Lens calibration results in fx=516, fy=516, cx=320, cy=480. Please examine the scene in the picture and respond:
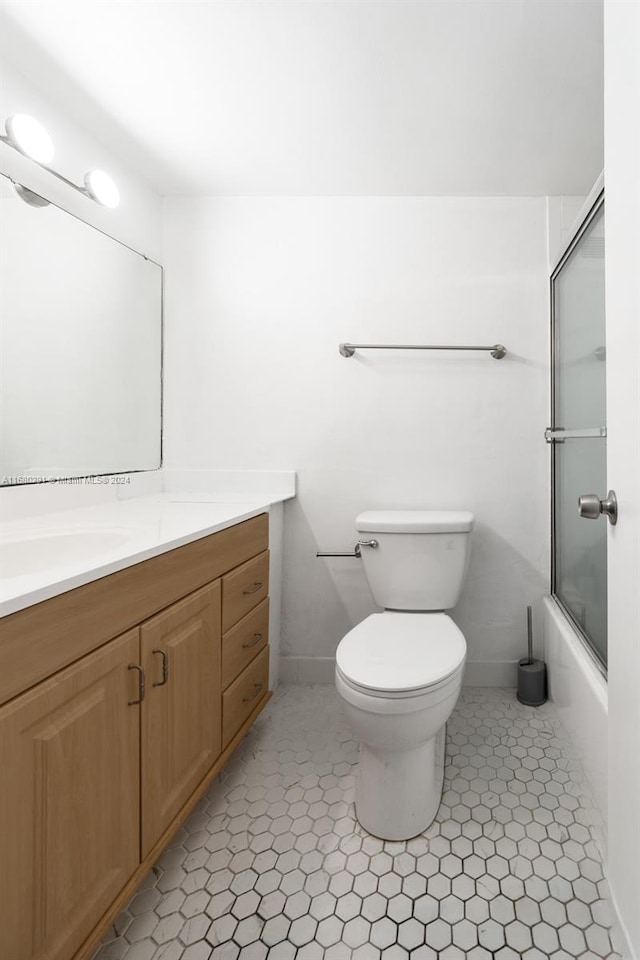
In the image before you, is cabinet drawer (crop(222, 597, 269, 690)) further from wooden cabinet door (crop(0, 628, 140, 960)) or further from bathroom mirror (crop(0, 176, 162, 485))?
bathroom mirror (crop(0, 176, 162, 485))

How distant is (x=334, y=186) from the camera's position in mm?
2061

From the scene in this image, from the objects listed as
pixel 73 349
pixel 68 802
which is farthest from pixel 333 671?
pixel 73 349

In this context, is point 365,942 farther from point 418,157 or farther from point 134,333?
point 418,157

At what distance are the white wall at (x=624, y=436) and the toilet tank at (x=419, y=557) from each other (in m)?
0.87

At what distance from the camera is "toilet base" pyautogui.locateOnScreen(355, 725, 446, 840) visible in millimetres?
1317

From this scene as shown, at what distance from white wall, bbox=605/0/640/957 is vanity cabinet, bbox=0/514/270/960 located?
3.02ft

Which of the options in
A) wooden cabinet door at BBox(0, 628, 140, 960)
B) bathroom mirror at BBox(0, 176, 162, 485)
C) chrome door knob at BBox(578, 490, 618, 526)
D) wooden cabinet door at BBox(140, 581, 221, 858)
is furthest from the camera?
bathroom mirror at BBox(0, 176, 162, 485)

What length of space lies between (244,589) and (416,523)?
2.19ft

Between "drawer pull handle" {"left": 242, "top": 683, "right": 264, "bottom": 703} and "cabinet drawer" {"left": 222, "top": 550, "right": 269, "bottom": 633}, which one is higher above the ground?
"cabinet drawer" {"left": 222, "top": 550, "right": 269, "bottom": 633}

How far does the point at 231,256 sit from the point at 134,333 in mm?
537

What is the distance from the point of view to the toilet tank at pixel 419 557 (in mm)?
1892

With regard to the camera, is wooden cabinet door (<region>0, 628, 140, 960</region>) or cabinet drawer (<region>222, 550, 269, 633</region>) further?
cabinet drawer (<region>222, 550, 269, 633</region>)

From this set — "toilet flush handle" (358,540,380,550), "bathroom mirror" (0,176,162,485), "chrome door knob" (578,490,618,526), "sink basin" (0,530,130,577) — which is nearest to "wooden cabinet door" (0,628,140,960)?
"sink basin" (0,530,130,577)

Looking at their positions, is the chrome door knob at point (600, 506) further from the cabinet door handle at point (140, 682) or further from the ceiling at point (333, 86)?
the ceiling at point (333, 86)
